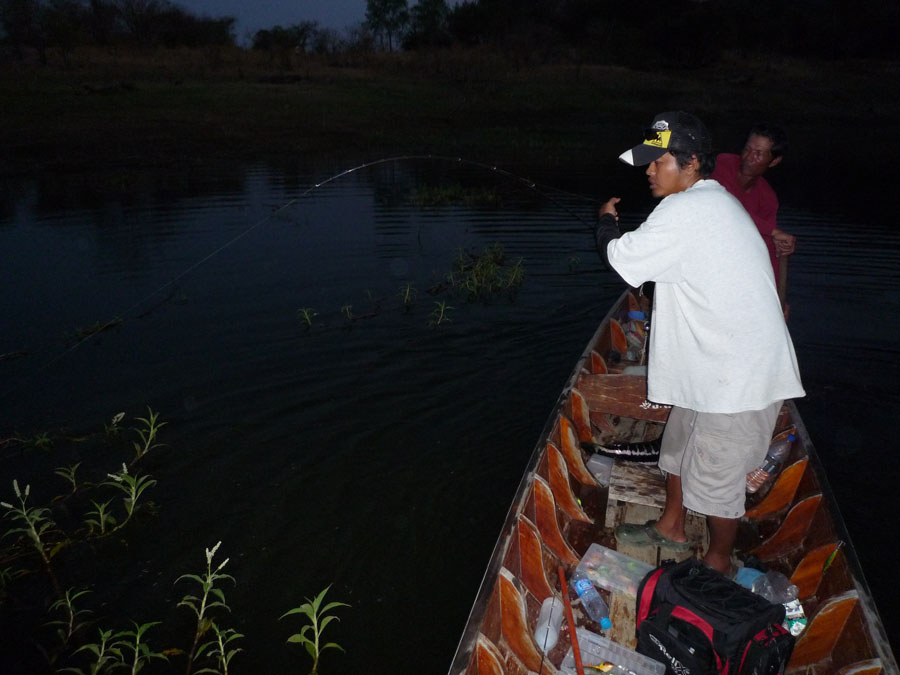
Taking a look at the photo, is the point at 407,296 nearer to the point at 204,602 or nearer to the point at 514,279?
the point at 514,279

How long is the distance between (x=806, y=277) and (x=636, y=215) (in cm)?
564

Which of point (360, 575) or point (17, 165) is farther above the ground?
point (17, 165)

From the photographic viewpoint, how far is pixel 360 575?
463cm

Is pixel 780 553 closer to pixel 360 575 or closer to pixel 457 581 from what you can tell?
pixel 457 581

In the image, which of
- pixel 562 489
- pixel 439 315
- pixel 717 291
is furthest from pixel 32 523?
pixel 439 315

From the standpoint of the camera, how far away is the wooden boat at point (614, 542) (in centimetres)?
286

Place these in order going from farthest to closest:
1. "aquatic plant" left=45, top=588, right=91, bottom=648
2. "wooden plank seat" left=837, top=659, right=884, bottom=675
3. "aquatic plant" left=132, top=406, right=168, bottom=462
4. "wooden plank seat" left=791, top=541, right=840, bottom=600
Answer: "aquatic plant" left=132, top=406, right=168, bottom=462
"aquatic plant" left=45, top=588, right=91, bottom=648
"wooden plank seat" left=791, top=541, right=840, bottom=600
"wooden plank seat" left=837, top=659, right=884, bottom=675

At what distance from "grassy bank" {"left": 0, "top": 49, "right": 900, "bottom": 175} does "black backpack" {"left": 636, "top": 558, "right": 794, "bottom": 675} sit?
22.3 meters

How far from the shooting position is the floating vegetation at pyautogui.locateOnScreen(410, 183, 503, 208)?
16.7m

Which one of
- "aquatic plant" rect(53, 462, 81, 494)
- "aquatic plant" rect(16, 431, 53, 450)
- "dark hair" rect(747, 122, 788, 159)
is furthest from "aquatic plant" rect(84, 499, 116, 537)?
"dark hair" rect(747, 122, 788, 159)

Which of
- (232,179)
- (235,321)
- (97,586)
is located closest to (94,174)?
(232,179)

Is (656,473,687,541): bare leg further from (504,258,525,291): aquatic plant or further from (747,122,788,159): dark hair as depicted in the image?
(504,258,525,291): aquatic plant

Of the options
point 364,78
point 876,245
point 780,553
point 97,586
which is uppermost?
point 364,78

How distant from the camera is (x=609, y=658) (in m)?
3.21
